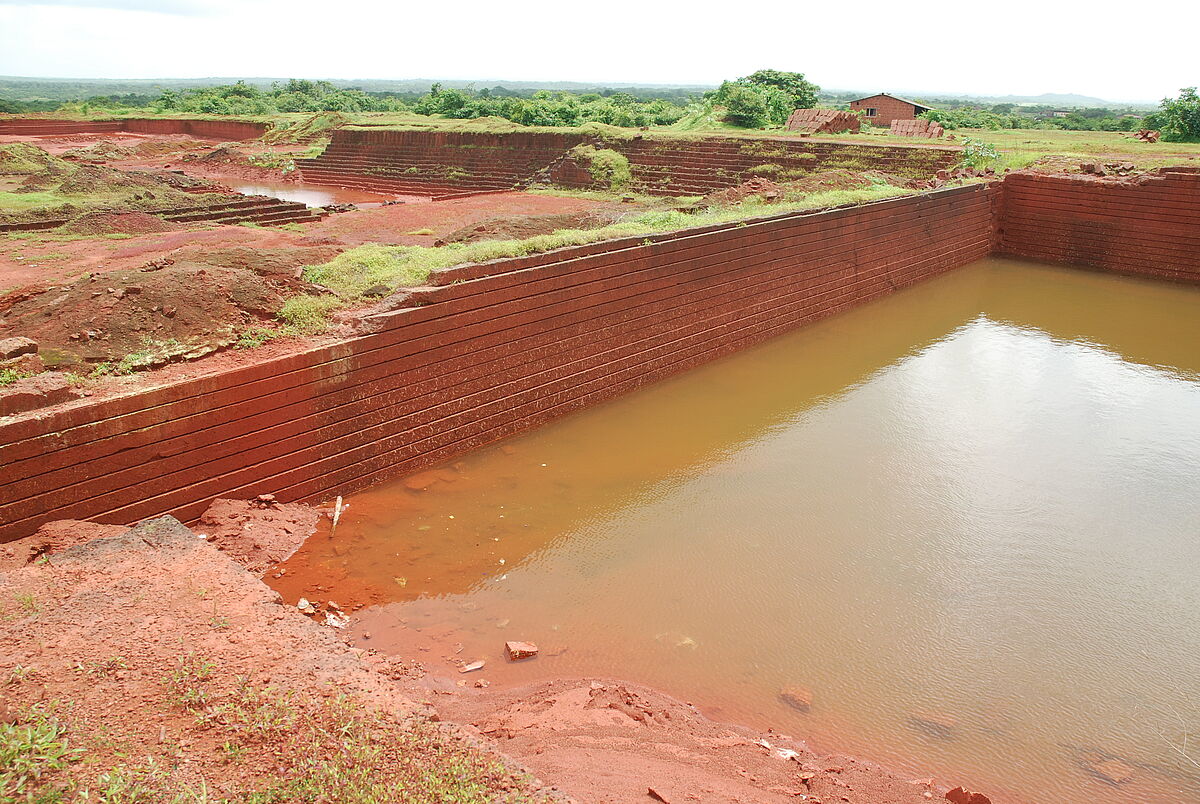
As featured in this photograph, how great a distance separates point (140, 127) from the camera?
3622 centimetres

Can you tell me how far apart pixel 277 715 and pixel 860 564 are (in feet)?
12.4

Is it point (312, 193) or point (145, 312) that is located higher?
point (312, 193)

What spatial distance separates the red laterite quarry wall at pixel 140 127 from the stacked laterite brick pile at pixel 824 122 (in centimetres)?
2291

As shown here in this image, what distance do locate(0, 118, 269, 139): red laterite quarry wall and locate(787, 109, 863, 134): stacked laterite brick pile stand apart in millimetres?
22907

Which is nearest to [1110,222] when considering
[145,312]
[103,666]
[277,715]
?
[145,312]

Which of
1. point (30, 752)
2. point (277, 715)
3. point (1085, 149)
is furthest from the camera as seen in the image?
point (1085, 149)

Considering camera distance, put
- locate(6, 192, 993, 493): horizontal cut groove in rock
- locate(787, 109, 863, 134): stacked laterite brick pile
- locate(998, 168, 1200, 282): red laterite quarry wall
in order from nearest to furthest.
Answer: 1. locate(6, 192, 993, 493): horizontal cut groove in rock
2. locate(998, 168, 1200, 282): red laterite quarry wall
3. locate(787, 109, 863, 134): stacked laterite brick pile

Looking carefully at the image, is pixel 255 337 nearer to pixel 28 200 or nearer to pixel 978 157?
pixel 28 200

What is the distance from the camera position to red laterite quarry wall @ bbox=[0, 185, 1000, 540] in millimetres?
4664

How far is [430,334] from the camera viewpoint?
6355mm

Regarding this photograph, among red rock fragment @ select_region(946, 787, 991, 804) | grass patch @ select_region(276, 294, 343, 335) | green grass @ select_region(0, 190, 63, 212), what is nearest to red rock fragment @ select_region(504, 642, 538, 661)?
red rock fragment @ select_region(946, 787, 991, 804)

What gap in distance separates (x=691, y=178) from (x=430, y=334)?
44.1 ft

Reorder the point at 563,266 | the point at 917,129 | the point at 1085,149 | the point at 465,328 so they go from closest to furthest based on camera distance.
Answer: the point at 465,328, the point at 563,266, the point at 1085,149, the point at 917,129

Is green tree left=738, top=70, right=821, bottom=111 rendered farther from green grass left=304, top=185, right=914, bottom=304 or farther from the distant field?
green grass left=304, top=185, right=914, bottom=304
